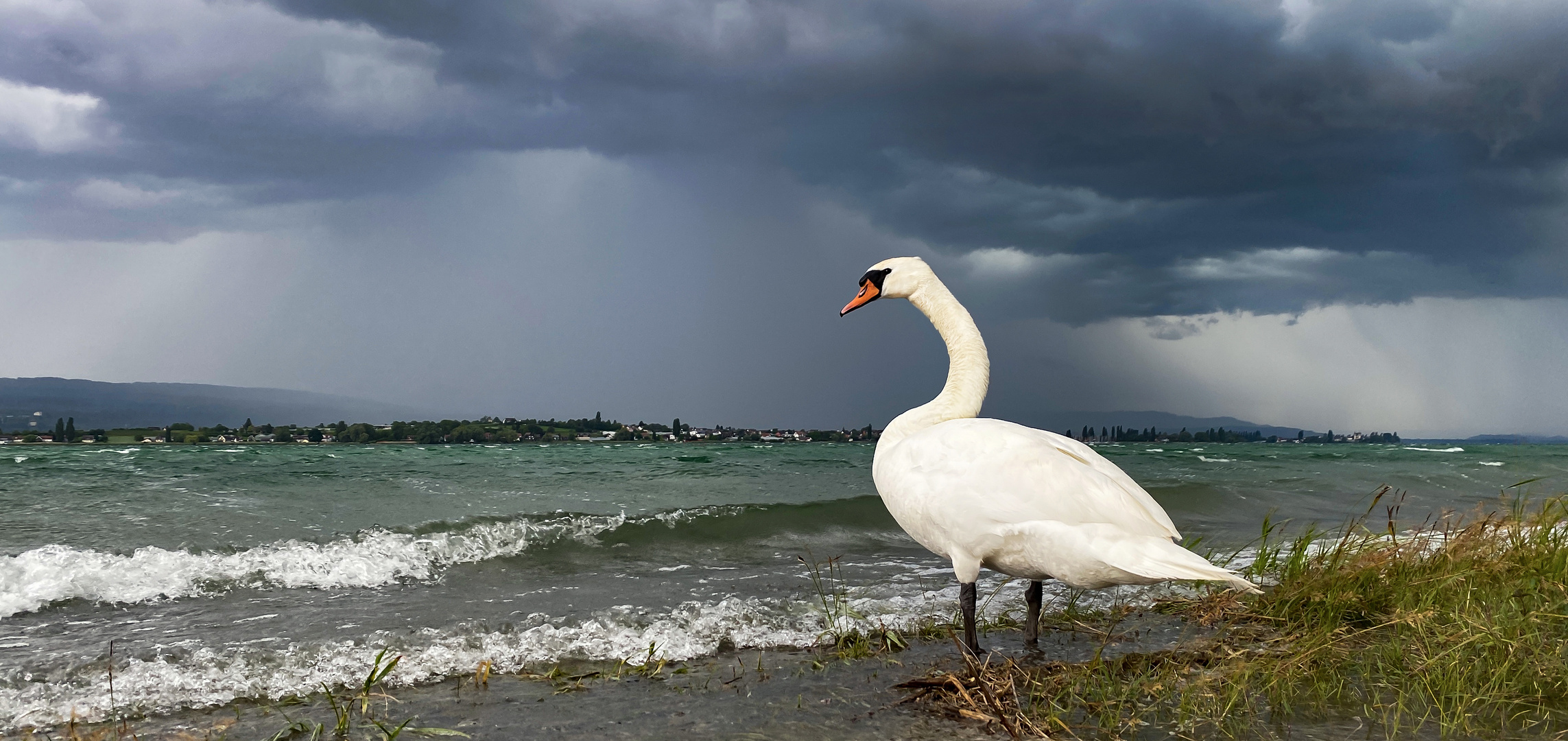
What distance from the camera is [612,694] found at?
4312mm

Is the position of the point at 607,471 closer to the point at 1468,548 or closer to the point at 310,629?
the point at 310,629

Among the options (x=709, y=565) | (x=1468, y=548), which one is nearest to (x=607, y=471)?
(x=709, y=565)

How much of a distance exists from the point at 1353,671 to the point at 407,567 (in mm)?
8753

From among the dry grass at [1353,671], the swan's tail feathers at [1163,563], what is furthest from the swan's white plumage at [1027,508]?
the dry grass at [1353,671]

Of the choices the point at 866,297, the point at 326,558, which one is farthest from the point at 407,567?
the point at 866,297

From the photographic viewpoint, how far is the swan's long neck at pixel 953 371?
17.4 feet

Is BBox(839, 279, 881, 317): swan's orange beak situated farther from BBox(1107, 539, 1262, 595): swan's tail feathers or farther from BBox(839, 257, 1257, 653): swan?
BBox(1107, 539, 1262, 595): swan's tail feathers

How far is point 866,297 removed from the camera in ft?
19.9

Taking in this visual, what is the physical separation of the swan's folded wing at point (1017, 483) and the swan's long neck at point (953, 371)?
→ 2.00ft

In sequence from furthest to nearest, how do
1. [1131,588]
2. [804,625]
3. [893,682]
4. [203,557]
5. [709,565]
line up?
[709,565] < [203,557] < [1131,588] < [804,625] < [893,682]

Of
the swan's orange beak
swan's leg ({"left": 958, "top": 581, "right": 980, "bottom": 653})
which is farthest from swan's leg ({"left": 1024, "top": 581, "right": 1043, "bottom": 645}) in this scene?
the swan's orange beak

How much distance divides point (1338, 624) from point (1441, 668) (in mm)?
1015

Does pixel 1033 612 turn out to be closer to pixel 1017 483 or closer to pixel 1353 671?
pixel 1017 483

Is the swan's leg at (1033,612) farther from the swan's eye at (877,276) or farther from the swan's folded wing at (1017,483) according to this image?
the swan's eye at (877,276)
